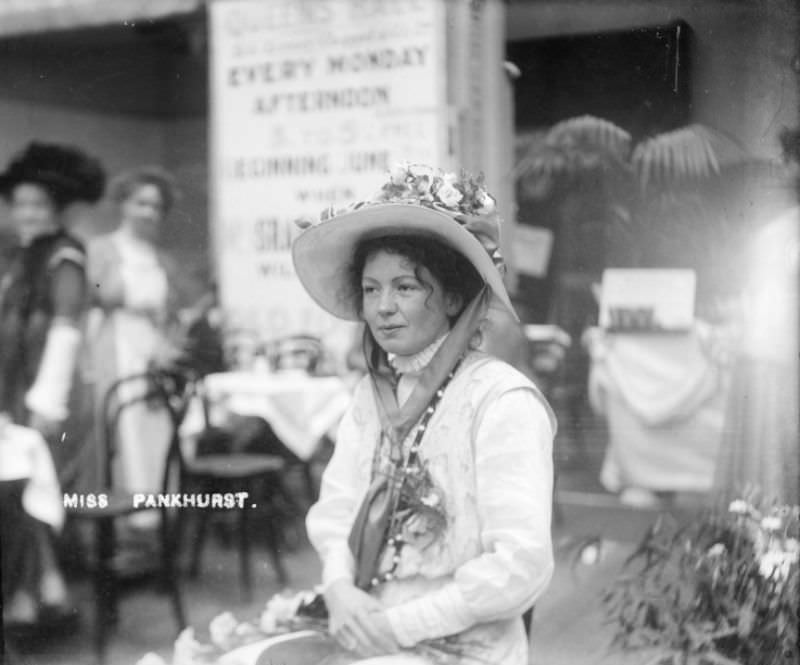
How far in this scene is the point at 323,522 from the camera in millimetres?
3043

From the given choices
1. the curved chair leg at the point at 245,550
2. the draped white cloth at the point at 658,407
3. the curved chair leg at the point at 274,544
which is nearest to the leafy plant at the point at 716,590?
the draped white cloth at the point at 658,407

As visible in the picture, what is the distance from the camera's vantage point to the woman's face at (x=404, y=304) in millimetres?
2814

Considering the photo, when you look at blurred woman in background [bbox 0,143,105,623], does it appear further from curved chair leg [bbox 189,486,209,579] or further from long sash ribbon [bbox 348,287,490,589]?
long sash ribbon [bbox 348,287,490,589]

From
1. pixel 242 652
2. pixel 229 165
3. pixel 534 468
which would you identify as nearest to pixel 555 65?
pixel 229 165

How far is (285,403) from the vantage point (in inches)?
149

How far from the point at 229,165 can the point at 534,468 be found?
1672 mm

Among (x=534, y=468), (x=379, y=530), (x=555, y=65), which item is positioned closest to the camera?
(x=534, y=468)

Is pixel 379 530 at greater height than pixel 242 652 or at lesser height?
greater

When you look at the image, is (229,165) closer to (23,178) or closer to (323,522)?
(23,178)

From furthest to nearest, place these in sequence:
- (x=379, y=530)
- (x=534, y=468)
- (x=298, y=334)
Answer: (x=298, y=334) < (x=379, y=530) < (x=534, y=468)

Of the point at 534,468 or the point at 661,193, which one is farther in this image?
the point at 661,193

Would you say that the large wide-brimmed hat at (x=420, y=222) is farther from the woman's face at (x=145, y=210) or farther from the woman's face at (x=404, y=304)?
the woman's face at (x=145, y=210)

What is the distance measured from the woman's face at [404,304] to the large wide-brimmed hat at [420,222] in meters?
0.09

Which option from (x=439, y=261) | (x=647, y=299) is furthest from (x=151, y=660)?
(x=647, y=299)
